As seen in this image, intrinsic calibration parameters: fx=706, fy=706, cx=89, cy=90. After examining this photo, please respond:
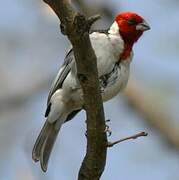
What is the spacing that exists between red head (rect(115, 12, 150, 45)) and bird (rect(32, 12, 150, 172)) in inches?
1.5

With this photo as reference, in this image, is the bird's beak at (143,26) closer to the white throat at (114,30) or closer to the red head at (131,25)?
the red head at (131,25)

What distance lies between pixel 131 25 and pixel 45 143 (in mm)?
993

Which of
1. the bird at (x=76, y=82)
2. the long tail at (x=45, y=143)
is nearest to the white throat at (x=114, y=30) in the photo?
the bird at (x=76, y=82)

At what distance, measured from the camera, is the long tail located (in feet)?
13.7

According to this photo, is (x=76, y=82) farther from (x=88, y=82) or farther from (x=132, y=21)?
(x=88, y=82)

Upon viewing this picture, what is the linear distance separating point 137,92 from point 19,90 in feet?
4.10

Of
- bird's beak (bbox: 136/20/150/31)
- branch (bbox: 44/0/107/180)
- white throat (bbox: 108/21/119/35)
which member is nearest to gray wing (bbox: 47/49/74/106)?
white throat (bbox: 108/21/119/35)

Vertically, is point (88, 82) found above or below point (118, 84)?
above

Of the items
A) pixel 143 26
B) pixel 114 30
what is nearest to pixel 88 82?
pixel 114 30

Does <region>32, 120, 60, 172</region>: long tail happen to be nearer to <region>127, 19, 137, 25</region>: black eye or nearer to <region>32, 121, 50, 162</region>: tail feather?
<region>32, 121, 50, 162</region>: tail feather

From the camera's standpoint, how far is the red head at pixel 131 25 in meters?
4.52

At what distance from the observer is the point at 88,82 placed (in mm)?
2943

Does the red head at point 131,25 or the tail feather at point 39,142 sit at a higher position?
the red head at point 131,25

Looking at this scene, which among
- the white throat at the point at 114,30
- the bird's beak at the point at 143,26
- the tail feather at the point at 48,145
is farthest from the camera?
the bird's beak at the point at 143,26
